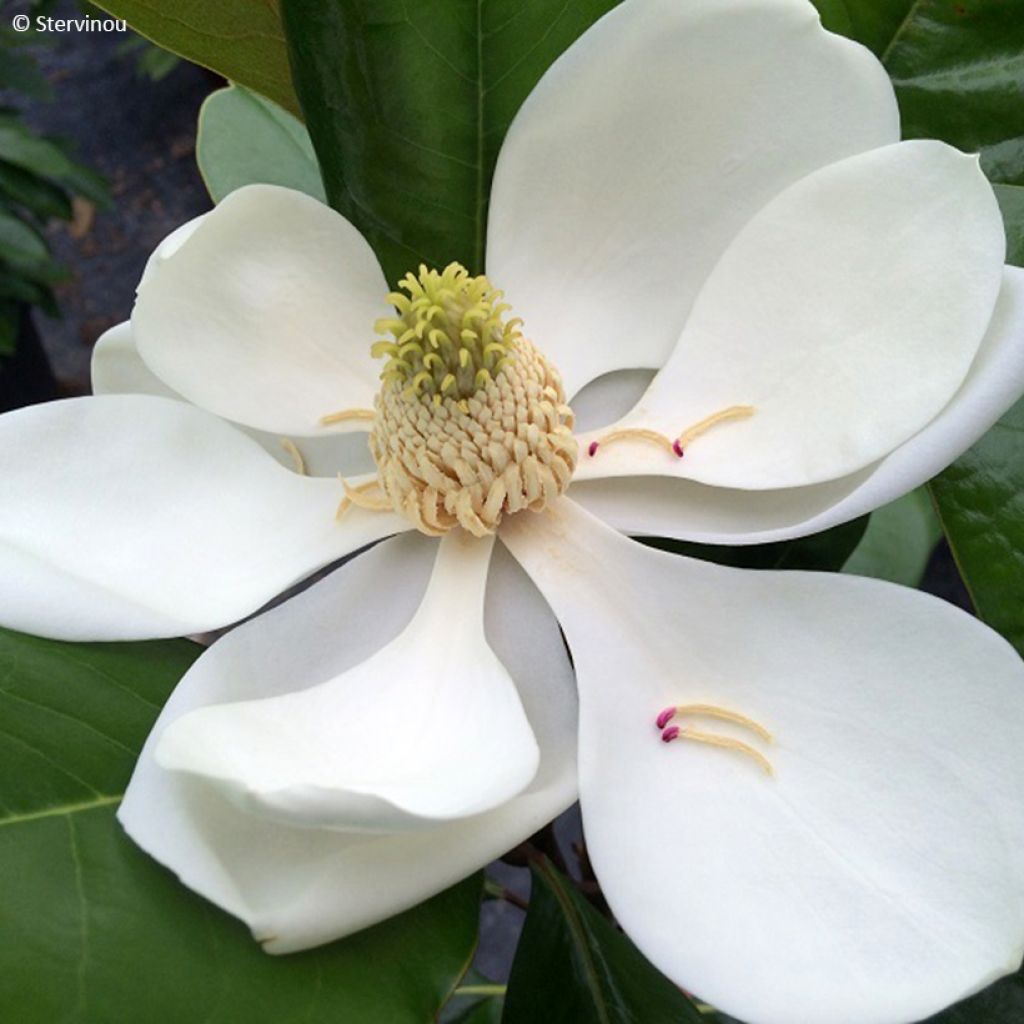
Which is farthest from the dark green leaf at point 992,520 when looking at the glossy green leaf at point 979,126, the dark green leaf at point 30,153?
the dark green leaf at point 30,153

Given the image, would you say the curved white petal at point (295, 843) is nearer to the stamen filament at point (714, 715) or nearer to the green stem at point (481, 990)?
the stamen filament at point (714, 715)

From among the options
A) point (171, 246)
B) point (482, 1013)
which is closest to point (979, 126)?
point (171, 246)

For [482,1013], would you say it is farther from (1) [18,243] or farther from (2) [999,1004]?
(1) [18,243]

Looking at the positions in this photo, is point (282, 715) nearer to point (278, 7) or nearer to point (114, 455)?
point (114, 455)

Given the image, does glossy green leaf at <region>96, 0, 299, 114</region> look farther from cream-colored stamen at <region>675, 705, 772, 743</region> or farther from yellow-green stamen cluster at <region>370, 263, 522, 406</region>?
cream-colored stamen at <region>675, 705, 772, 743</region>

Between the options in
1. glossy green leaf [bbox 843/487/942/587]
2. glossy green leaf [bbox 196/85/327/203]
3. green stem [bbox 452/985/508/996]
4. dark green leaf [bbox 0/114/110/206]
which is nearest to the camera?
glossy green leaf [bbox 196/85/327/203]

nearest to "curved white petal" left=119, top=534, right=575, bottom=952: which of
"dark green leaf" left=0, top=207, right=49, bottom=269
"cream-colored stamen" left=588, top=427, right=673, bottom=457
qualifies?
"cream-colored stamen" left=588, top=427, right=673, bottom=457

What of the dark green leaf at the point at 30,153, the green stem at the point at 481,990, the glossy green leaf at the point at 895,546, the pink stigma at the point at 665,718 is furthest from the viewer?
the dark green leaf at the point at 30,153
